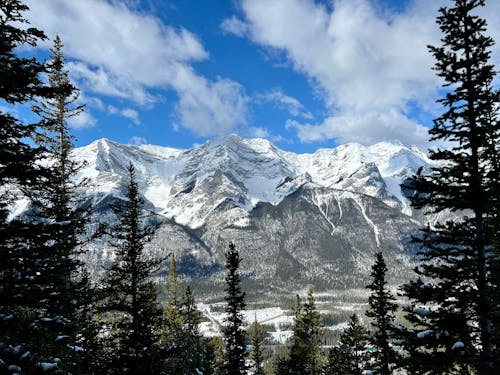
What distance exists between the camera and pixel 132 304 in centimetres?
2280

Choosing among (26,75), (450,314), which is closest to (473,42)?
(450,314)

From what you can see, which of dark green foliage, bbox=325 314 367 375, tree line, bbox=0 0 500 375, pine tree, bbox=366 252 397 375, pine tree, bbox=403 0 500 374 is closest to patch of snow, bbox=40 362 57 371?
tree line, bbox=0 0 500 375

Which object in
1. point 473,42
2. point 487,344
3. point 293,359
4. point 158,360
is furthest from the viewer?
point 293,359

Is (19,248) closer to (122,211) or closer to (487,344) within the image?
(122,211)

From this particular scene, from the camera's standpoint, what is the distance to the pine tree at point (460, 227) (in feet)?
43.5

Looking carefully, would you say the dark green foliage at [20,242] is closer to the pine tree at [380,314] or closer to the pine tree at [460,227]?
the pine tree at [460,227]

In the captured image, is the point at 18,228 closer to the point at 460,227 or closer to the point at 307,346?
the point at 460,227

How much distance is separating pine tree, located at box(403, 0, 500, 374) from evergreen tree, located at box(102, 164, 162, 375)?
48.0ft

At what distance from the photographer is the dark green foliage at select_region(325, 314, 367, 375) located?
40.1 metres

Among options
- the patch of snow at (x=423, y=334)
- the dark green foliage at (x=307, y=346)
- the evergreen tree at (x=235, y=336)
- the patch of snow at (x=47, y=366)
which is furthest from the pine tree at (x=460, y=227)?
the dark green foliage at (x=307, y=346)

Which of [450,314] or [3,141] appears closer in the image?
[3,141]

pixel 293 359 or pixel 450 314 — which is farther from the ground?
pixel 450 314

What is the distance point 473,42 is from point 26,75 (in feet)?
50.5

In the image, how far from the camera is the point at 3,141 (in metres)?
11.5
